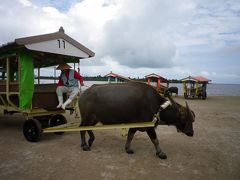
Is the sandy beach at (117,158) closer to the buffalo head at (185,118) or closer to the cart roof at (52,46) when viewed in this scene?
the buffalo head at (185,118)

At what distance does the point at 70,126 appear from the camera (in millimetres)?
5449

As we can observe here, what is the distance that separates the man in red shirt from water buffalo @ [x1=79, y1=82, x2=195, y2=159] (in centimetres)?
112

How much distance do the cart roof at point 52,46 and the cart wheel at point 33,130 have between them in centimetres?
179

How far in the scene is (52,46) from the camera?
5.92 metres

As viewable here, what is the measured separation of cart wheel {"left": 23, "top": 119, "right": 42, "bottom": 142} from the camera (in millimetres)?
5602

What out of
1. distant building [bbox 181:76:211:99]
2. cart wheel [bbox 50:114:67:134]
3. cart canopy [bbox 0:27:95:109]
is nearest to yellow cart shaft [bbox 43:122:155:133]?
cart canopy [bbox 0:27:95:109]

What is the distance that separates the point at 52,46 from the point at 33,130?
2.20 metres

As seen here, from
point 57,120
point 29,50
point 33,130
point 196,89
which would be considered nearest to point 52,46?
point 29,50

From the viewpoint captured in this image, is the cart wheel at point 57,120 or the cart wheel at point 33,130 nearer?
the cart wheel at point 33,130

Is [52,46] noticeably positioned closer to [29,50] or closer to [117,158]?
[29,50]

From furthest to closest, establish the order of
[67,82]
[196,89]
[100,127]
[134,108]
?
[196,89] → [67,82] → [134,108] → [100,127]

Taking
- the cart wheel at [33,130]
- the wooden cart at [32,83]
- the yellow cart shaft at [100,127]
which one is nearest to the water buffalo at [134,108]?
the yellow cart shaft at [100,127]

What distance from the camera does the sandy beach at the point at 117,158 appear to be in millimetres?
3983

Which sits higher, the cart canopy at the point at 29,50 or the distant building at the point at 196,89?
the cart canopy at the point at 29,50
